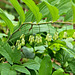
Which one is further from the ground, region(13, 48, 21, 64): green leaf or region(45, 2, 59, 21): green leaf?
region(45, 2, 59, 21): green leaf

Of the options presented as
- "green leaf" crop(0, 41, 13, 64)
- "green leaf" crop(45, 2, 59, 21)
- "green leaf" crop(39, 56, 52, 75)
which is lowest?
"green leaf" crop(39, 56, 52, 75)

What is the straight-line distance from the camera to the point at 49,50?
3.70ft

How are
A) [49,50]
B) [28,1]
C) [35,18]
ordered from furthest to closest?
[49,50] < [35,18] < [28,1]

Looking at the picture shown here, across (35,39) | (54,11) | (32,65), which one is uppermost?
(54,11)

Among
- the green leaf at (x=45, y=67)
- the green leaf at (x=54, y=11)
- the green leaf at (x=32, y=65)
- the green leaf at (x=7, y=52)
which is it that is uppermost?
the green leaf at (x=54, y=11)

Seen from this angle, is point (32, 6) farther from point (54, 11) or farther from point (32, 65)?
point (32, 65)

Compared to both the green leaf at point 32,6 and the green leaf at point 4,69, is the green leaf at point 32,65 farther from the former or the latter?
the green leaf at point 32,6

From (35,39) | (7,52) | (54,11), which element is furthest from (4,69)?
(54,11)

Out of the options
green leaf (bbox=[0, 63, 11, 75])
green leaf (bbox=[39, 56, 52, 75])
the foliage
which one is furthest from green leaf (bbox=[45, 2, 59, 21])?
green leaf (bbox=[0, 63, 11, 75])

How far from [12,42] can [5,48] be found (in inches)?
6.2

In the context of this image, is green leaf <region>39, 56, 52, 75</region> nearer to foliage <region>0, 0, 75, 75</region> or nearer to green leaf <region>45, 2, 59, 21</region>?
foliage <region>0, 0, 75, 75</region>

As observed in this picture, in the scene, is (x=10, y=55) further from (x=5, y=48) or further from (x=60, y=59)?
(x=60, y=59)

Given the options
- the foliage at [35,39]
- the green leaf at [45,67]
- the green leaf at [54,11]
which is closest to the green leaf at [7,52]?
the foliage at [35,39]

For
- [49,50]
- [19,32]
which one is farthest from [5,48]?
[49,50]
